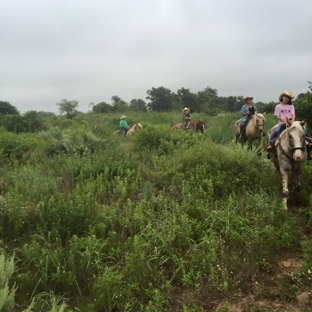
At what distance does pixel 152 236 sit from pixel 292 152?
3.24 meters

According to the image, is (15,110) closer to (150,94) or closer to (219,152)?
(150,94)

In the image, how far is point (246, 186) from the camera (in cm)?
584

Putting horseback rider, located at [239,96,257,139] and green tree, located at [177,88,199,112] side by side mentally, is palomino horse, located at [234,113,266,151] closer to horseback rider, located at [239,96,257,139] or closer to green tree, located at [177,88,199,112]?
horseback rider, located at [239,96,257,139]

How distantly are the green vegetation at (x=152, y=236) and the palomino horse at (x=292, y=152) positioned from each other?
33 centimetres

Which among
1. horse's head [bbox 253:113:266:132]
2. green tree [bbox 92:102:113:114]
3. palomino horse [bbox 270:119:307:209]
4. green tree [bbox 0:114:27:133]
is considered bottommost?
palomino horse [bbox 270:119:307:209]

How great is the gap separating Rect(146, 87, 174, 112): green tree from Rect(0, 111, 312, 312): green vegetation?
36.6 meters

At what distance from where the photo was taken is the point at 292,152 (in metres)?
5.35

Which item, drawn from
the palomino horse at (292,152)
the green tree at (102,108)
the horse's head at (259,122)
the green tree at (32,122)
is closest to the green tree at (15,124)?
the green tree at (32,122)

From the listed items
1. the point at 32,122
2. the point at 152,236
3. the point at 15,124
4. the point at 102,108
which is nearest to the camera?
the point at 152,236

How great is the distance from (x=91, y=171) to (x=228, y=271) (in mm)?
4272

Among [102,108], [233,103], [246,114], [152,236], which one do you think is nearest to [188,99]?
[233,103]

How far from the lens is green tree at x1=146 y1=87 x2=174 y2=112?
42.7 metres

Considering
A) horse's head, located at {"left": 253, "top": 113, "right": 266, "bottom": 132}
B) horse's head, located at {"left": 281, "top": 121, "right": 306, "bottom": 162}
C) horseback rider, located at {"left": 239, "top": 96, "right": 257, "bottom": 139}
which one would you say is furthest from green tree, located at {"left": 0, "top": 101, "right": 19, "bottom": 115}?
horse's head, located at {"left": 281, "top": 121, "right": 306, "bottom": 162}

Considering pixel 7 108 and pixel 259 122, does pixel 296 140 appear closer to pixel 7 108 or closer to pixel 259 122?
pixel 259 122
